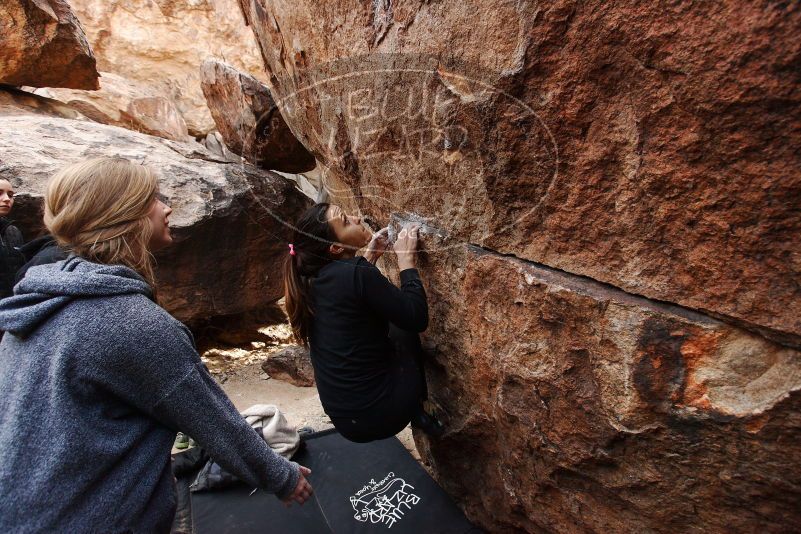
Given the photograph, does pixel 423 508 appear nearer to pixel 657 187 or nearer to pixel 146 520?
pixel 146 520

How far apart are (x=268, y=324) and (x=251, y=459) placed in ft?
11.5

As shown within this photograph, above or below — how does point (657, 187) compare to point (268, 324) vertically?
above

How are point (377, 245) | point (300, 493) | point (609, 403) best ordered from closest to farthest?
point (609, 403) → point (300, 493) → point (377, 245)

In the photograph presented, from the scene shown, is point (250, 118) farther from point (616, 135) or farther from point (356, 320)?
point (616, 135)

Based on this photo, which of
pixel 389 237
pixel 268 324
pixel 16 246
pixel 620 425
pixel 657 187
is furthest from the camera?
pixel 268 324

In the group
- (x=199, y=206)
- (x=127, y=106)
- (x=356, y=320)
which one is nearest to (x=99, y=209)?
(x=356, y=320)

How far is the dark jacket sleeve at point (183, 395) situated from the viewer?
107cm

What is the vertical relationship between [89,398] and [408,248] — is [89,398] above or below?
below

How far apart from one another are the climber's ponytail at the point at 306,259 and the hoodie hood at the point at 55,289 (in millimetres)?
819

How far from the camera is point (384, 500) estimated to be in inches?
92.2

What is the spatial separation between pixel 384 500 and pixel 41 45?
420 centimetres

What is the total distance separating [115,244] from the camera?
114 cm

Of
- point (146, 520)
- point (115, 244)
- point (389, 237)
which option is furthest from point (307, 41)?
point (146, 520)

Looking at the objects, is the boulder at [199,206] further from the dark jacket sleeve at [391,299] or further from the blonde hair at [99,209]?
the blonde hair at [99,209]
